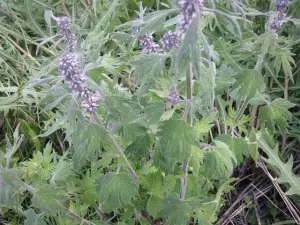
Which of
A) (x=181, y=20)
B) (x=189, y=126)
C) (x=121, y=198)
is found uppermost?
(x=181, y=20)

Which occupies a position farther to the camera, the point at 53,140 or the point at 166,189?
the point at 53,140

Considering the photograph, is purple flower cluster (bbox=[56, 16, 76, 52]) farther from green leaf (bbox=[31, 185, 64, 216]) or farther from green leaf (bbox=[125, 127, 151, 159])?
green leaf (bbox=[31, 185, 64, 216])

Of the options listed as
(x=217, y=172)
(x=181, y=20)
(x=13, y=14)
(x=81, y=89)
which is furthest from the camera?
(x=13, y=14)

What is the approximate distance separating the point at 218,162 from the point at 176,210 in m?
0.19

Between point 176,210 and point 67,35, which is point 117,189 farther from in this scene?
point 67,35

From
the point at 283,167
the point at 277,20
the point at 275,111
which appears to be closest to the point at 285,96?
the point at 283,167

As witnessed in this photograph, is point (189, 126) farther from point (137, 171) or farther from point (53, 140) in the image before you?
point (53, 140)

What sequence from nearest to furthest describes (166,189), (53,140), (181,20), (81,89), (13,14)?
1. (181,20)
2. (81,89)
3. (166,189)
4. (53,140)
5. (13,14)

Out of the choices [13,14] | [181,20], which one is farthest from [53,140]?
[181,20]

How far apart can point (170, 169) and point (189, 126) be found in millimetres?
179

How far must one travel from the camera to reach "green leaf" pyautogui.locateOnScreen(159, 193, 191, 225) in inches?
52.4

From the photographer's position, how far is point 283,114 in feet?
5.00

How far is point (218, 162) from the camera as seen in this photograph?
1.25 m

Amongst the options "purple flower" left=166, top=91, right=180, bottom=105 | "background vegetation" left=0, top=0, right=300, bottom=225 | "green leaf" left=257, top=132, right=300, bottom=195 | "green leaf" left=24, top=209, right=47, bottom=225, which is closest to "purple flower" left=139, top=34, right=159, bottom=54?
"background vegetation" left=0, top=0, right=300, bottom=225
